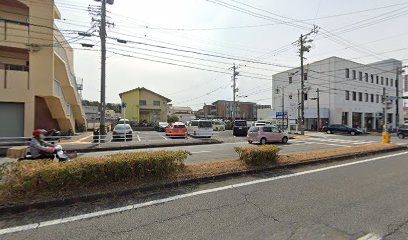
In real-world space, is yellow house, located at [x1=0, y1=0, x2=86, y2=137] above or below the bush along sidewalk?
above

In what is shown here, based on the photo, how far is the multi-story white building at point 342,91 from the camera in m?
41.3

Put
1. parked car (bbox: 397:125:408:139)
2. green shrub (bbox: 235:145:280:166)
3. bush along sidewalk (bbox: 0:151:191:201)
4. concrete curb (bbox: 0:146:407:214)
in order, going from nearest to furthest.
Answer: concrete curb (bbox: 0:146:407:214) < bush along sidewalk (bbox: 0:151:191:201) < green shrub (bbox: 235:145:280:166) < parked car (bbox: 397:125:408:139)

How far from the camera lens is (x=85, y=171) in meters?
5.24

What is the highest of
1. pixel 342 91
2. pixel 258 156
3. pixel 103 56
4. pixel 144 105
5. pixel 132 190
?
pixel 342 91

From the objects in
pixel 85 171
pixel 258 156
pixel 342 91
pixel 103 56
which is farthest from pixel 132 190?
pixel 342 91

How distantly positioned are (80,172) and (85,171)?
0.42ft

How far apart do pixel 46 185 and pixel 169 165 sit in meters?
2.84

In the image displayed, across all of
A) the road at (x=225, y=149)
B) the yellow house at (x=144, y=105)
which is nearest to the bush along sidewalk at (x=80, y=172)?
the road at (x=225, y=149)

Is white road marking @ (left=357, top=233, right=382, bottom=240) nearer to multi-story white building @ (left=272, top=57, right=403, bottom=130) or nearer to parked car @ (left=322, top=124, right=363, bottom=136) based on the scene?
multi-story white building @ (left=272, top=57, right=403, bottom=130)

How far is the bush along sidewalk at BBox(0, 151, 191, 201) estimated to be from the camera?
4.63 metres

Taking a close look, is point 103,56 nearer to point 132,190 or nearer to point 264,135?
point 132,190

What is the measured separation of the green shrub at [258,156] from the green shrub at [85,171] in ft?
7.66

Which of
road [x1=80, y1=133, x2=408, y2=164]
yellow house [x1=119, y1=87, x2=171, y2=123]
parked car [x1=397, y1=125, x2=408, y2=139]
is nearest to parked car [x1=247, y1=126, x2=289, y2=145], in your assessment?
road [x1=80, y1=133, x2=408, y2=164]

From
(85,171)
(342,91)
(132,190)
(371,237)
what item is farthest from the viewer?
(342,91)
